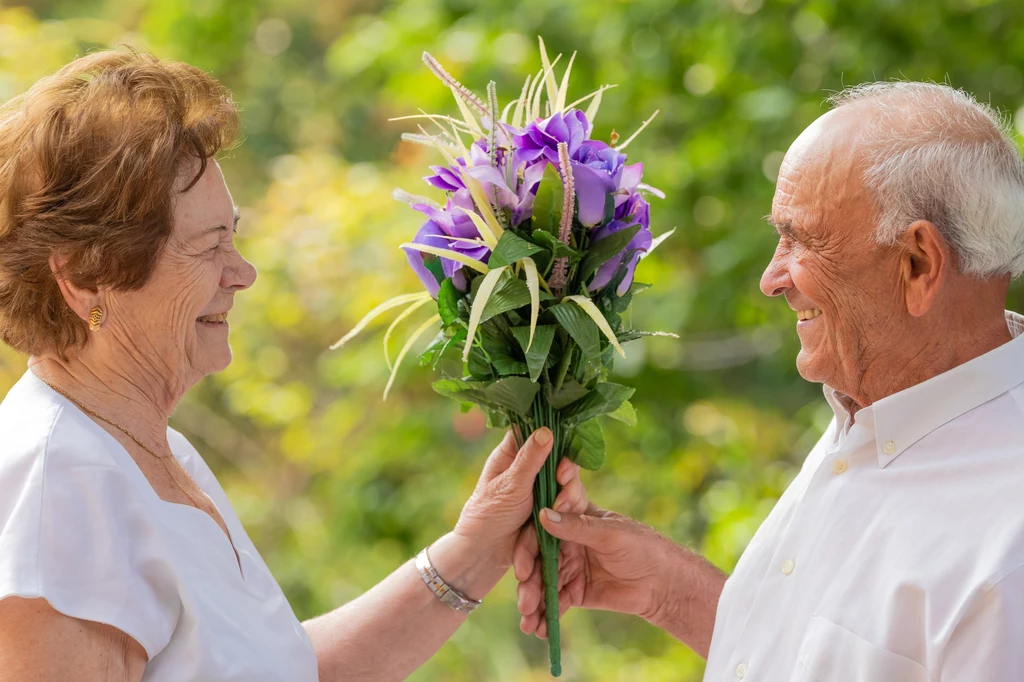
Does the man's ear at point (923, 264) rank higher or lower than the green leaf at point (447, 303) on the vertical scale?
higher

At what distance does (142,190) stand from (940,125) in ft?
4.31

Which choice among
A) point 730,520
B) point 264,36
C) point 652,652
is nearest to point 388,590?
point 730,520

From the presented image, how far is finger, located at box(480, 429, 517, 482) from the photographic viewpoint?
2.14 metres

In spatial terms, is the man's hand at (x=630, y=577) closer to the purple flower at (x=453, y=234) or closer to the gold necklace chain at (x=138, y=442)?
the purple flower at (x=453, y=234)

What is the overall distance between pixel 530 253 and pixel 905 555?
781mm

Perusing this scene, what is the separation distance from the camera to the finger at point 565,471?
209 centimetres

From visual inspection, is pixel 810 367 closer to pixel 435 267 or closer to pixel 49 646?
pixel 435 267

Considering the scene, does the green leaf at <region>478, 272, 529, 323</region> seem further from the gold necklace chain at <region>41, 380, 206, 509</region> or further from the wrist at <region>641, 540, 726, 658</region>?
the wrist at <region>641, 540, 726, 658</region>

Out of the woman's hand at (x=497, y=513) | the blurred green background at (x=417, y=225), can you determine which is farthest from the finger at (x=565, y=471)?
the blurred green background at (x=417, y=225)

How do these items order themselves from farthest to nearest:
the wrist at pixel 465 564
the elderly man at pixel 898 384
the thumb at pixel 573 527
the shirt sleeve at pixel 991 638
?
the wrist at pixel 465 564 → the thumb at pixel 573 527 → the elderly man at pixel 898 384 → the shirt sleeve at pixel 991 638

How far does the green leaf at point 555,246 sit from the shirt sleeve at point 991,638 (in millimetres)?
854

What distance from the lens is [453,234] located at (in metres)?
1.88

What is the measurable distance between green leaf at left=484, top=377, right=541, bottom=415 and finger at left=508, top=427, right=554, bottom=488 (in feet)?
0.19

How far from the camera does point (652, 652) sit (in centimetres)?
535
